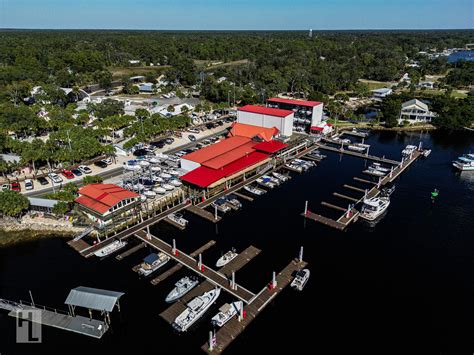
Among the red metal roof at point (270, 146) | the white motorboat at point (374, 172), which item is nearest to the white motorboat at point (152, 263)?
the red metal roof at point (270, 146)

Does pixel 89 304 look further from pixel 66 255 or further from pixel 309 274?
pixel 309 274

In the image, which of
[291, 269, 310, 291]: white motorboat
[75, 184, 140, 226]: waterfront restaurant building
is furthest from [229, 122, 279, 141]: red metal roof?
[291, 269, 310, 291]: white motorboat

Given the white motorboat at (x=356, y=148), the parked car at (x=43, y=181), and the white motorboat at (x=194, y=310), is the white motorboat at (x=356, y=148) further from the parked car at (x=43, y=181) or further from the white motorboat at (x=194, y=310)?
the parked car at (x=43, y=181)

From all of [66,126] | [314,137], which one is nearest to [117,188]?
[66,126]

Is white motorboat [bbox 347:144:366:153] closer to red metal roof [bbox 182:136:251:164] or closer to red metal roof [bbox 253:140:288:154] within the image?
red metal roof [bbox 253:140:288:154]

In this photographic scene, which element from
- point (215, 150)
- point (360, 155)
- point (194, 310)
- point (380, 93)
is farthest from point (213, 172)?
point (380, 93)
